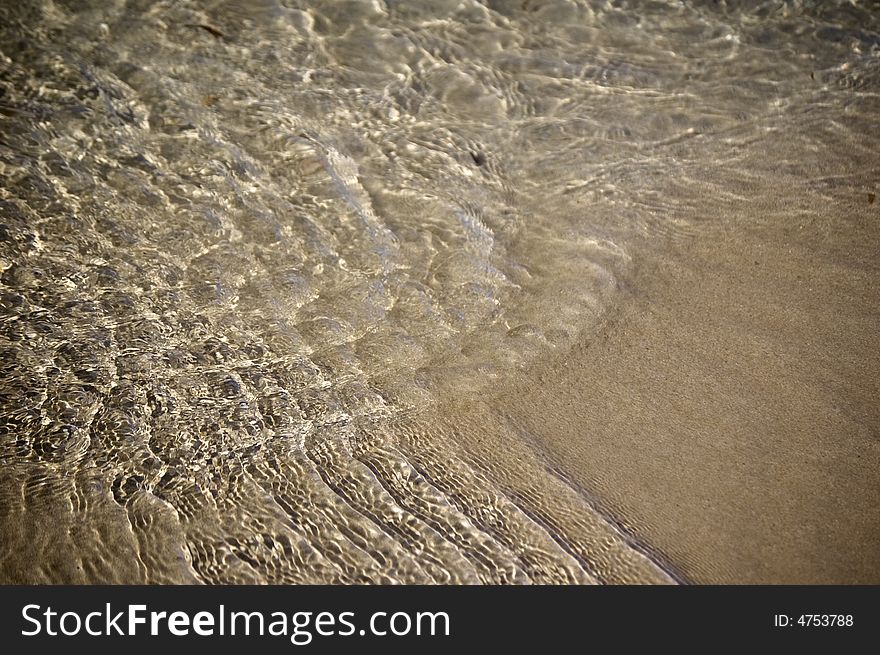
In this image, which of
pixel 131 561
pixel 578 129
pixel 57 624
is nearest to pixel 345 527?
pixel 131 561

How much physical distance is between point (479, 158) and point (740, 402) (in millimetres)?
1330

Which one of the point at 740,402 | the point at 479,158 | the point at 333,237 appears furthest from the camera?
the point at 479,158

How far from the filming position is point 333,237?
262cm

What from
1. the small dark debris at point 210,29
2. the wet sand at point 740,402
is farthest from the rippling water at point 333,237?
the wet sand at point 740,402

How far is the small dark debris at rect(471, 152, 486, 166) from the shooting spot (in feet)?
9.45

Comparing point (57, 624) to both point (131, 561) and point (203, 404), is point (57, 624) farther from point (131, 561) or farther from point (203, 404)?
point (203, 404)

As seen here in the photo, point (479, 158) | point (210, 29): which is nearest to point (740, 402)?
point (479, 158)

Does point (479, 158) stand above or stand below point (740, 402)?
above

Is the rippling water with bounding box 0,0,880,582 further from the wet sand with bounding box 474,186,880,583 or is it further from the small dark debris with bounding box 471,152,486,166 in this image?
the wet sand with bounding box 474,186,880,583

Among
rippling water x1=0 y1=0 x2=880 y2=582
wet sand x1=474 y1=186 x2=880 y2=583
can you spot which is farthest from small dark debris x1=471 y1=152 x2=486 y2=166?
wet sand x1=474 y1=186 x2=880 y2=583

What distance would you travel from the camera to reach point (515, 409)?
2.13 m

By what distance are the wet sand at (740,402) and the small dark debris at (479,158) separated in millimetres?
693

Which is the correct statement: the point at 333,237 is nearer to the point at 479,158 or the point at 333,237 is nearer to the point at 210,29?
the point at 479,158

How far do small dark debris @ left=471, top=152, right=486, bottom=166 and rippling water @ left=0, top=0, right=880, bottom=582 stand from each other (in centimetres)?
1
